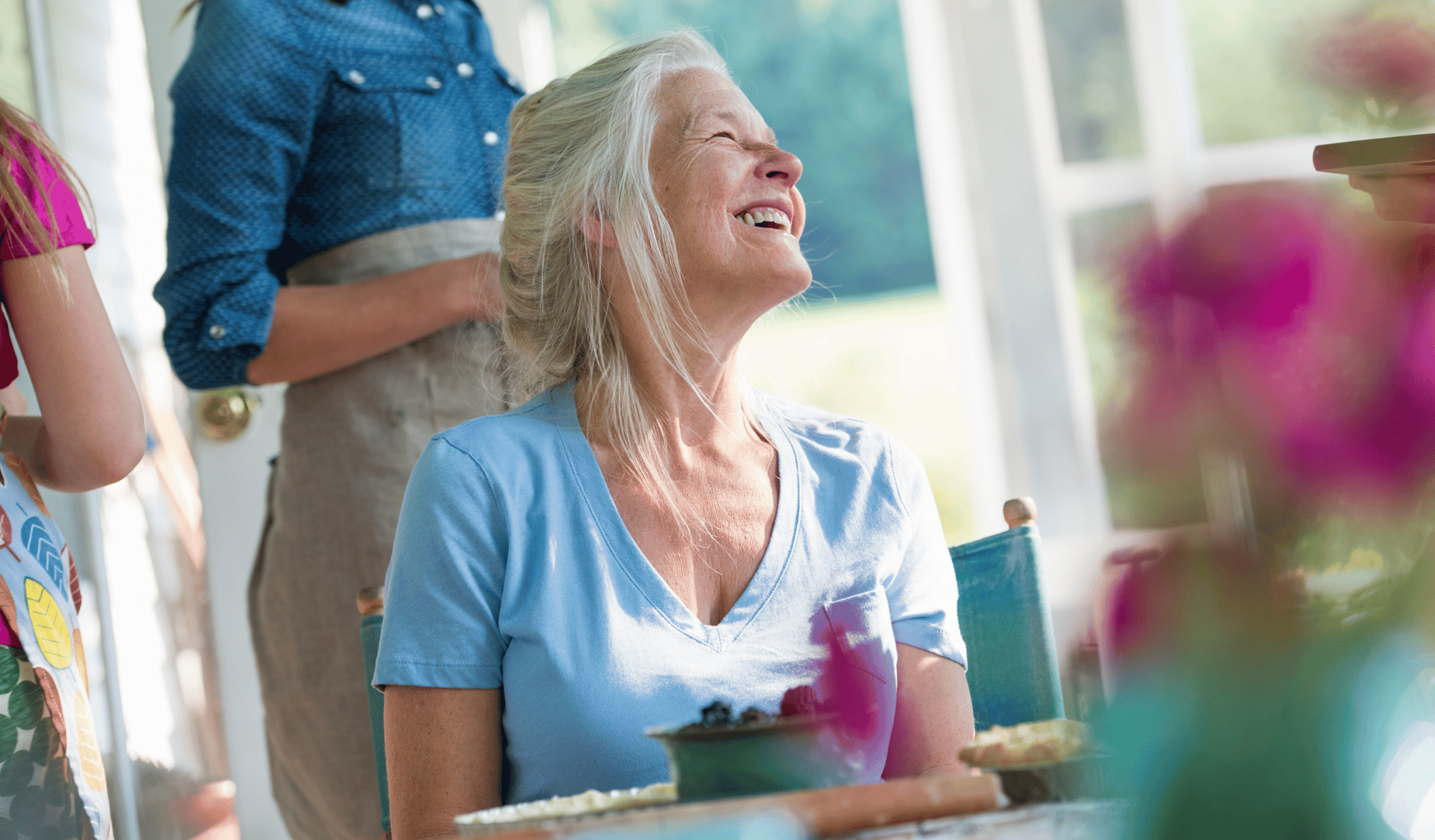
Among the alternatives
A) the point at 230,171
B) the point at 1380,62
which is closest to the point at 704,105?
the point at 230,171

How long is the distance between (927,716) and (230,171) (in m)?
1.03

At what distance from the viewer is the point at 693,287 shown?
133 centimetres

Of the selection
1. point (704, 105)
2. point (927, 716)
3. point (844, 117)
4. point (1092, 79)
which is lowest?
point (927, 716)

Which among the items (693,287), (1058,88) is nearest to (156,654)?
(693,287)

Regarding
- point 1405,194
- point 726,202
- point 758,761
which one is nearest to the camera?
point 1405,194

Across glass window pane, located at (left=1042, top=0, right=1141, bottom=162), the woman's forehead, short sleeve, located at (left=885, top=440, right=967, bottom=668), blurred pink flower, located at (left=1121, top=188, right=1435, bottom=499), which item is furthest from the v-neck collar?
glass window pane, located at (left=1042, top=0, right=1141, bottom=162)

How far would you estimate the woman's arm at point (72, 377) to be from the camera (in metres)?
1.11

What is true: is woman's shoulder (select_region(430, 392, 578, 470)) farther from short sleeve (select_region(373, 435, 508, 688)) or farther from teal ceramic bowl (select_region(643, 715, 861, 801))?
teal ceramic bowl (select_region(643, 715, 861, 801))

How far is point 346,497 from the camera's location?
1543mm

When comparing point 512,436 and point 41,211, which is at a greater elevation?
point 41,211

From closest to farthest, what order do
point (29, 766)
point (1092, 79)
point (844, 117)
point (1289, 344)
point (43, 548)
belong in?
point (1289, 344)
point (29, 766)
point (43, 548)
point (1092, 79)
point (844, 117)

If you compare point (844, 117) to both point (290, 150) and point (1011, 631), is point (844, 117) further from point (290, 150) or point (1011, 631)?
point (1011, 631)

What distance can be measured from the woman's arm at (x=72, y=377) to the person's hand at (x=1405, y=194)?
107 centimetres

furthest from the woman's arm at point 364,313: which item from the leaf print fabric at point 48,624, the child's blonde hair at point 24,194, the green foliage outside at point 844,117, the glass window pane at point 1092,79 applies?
the green foliage outside at point 844,117
